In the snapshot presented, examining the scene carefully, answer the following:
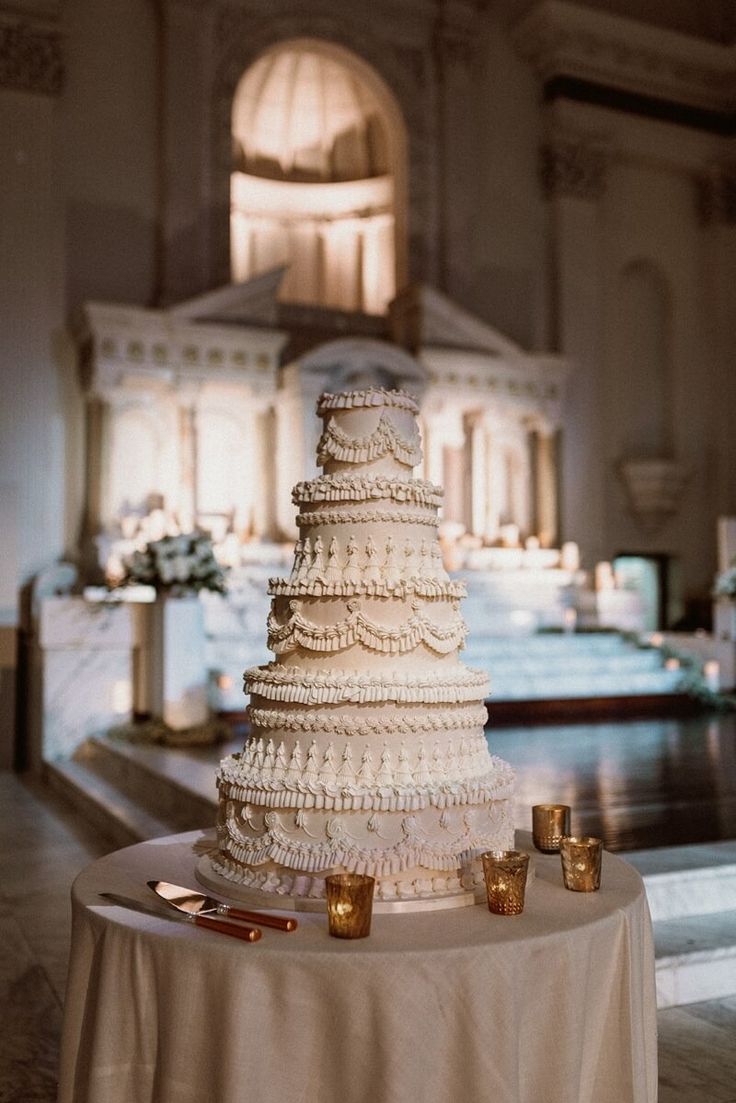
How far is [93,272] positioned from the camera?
48.4 feet

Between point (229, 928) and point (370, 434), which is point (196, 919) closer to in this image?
point (229, 928)

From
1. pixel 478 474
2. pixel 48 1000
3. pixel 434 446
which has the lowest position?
pixel 48 1000

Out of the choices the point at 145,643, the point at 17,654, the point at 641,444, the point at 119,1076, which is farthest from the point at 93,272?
the point at 119,1076

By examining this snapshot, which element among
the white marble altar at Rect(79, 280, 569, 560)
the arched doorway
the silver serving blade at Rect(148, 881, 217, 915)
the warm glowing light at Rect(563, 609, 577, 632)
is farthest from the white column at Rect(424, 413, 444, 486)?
the silver serving blade at Rect(148, 881, 217, 915)

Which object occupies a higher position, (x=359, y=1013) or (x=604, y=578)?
(x=604, y=578)

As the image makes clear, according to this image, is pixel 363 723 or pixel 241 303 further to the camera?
pixel 241 303

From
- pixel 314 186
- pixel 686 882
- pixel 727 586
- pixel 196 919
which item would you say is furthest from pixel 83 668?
pixel 314 186

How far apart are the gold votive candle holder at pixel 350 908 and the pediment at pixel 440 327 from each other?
1393 cm

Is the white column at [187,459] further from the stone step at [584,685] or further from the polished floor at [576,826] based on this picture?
the polished floor at [576,826]

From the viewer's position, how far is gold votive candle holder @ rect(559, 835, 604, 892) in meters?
2.89

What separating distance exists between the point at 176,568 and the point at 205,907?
23.3ft

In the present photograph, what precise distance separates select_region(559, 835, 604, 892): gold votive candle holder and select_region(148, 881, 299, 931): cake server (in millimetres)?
815

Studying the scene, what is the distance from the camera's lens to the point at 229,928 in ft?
8.25

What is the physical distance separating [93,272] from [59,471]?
296 cm
